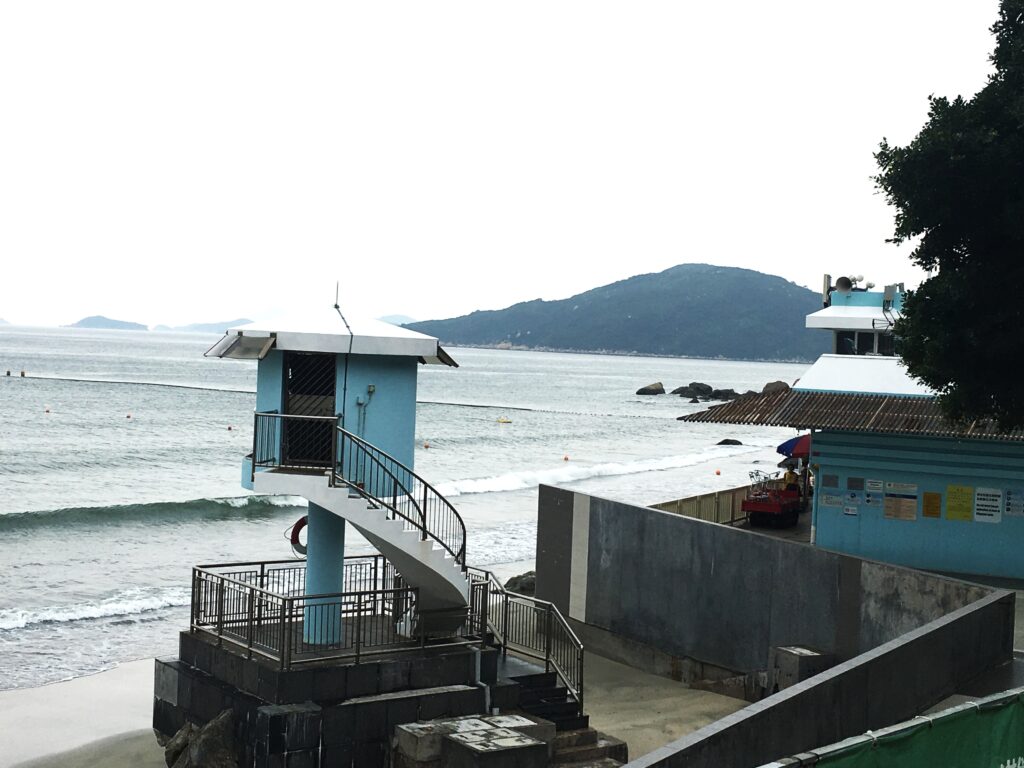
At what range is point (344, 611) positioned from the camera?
51.1 ft

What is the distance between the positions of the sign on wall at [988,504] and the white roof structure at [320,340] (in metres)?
9.86

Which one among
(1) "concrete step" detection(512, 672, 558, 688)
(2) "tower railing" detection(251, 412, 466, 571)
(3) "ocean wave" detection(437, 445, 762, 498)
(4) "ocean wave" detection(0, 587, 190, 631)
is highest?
(2) "tower railing" detection(251, 412, 466, 571)

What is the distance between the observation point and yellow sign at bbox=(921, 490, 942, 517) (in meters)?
20.0

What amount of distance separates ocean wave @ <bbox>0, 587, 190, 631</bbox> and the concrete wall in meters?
11.3

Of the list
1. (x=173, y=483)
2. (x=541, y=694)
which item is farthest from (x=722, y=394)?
(x=541, y=694)

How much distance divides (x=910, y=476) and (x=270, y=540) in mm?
24580

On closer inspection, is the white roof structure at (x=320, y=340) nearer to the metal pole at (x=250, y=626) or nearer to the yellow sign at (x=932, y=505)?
the metal pole at (x=250, y=626)

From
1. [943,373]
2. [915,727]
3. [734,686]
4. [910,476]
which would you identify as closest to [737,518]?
[910,476]

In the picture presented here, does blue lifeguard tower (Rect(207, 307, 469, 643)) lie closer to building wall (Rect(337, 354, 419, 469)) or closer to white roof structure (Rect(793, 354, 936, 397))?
building wall (Rect(337, 354, 419, 469))

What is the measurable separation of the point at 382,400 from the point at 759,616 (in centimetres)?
640

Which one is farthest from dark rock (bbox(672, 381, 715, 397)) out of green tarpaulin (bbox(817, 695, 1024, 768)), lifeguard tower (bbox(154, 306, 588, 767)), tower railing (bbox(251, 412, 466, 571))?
green tarpaulin (bbox(817, 695, 1024, 768))

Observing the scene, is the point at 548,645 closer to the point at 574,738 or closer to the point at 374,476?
the point at 574,738

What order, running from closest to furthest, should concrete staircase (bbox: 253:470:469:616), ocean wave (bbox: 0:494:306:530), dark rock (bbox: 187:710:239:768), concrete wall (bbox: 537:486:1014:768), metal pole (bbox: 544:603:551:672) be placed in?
concrete wall (bbox: 537:486:1014:768) < dark rock (bbox: 187:710:239:768) < concrete staircase (bbox: 253:470:469:616) < metal pole (bbox: 544:603:551:672) < ocean wave (bbox: 0:494:306:530)

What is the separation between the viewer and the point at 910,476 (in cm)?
2019
